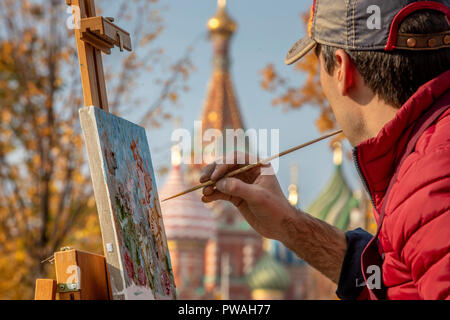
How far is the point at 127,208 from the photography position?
1532 millimetres

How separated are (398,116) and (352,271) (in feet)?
2.35

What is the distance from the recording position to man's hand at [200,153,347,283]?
5.79ft

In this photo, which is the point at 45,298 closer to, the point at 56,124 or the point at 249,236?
the point at 56,124

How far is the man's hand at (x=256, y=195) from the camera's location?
1.66 meters

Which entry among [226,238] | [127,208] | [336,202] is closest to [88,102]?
[127,208]

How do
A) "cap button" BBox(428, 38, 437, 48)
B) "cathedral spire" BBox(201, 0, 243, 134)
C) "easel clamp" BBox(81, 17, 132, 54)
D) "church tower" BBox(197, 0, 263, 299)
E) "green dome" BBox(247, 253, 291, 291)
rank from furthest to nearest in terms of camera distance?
"cathedral spire" BBox(201, 0, 243, 134), "church tower" BBox(197, 0, 263, 299), "green dome" BBox(247, 253, 291, 291), "easel clamp" BBox(81, 17, 132, 54), "cap button" BBox(428, 38, 437, 48)

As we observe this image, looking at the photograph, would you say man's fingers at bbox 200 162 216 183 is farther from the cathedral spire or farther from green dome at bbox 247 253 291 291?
the cathedral spire

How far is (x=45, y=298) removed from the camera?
1390 mm

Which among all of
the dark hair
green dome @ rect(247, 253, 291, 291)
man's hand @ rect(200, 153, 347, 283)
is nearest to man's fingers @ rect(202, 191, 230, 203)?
man's hand @ rect(200, 153, 347, 283)

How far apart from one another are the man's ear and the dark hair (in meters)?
0.05

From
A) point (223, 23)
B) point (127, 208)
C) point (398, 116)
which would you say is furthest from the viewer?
point (223, 23)

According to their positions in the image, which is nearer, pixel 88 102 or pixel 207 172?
pixel 88 102

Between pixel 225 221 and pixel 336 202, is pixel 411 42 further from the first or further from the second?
pixel 225 221
